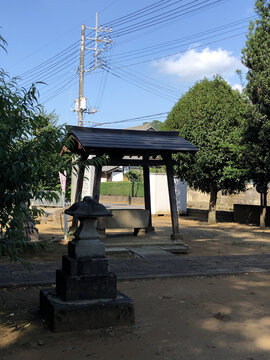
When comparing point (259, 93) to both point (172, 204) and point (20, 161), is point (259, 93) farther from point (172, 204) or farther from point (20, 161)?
point (20, 161)

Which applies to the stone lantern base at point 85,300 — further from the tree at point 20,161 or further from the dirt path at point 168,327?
the tree at point 20,161

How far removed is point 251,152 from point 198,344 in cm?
1310

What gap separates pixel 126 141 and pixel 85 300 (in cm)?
628

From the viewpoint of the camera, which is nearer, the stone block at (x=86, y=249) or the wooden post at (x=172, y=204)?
the stone block at (x=86, y=249)

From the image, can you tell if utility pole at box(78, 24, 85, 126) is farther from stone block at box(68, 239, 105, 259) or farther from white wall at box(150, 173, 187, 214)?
stone block at box(68, 239, 105, 259)

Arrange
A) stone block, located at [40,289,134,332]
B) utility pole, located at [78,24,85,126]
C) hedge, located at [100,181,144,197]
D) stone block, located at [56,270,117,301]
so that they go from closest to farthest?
stone block, located at [40,289,134,332] < stone block, located at [56,270,117,301] < utility pole, located at [78,24,85,126] < hedge, located at [100,181,144,197]

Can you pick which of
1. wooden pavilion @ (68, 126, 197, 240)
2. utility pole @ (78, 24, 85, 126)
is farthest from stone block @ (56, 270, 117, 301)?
utility pole @ (78, 24, 85, 126)

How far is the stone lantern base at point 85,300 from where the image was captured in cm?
452

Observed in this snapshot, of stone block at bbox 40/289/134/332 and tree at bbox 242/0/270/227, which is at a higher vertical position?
tree at bbox 242/0/270/227

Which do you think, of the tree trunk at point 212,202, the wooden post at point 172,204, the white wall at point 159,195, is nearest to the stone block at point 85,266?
the wooden post at point 172,204

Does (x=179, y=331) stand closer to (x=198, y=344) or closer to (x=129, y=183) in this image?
(x=198, y=344)

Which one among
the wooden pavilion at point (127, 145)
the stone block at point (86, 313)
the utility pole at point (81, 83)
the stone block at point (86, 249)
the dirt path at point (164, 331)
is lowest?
the dirt path at point (164, 331)

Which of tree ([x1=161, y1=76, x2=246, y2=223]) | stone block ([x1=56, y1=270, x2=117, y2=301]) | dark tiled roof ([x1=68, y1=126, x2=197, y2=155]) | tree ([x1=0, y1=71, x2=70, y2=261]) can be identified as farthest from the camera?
tree ([x1=161, y1=76, x2=246, y2=223])

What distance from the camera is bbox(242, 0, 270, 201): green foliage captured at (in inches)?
611
